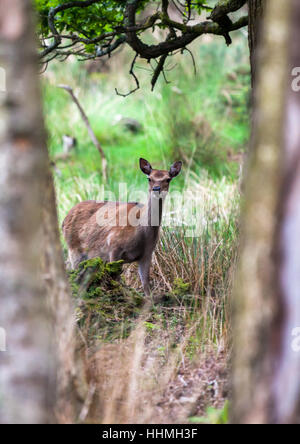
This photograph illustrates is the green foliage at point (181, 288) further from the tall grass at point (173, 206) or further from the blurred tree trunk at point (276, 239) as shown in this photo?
the blurred tree trunk at point (276, 239)

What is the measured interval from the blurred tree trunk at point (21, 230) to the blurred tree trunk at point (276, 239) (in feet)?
3.09

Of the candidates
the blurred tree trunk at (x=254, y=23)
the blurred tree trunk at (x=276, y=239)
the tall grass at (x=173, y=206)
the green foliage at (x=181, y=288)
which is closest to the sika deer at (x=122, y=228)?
the tall grass at (x=173, y=206)

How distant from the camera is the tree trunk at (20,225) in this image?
2588 millimetres

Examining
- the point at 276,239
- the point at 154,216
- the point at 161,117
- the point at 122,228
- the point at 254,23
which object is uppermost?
the point at 254,23

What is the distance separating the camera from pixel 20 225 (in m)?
2.62

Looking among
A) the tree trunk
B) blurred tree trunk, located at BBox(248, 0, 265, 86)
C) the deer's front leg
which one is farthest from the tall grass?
blurred tree trunk, located at BBox(248, 0, 265, 86)

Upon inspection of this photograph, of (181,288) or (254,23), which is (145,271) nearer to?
(181,288)

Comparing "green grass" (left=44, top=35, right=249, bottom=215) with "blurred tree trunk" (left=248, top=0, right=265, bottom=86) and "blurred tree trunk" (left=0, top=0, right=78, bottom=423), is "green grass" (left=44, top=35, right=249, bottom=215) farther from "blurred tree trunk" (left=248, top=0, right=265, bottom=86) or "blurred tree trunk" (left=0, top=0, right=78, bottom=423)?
"blurred tree trunk" (left=0, top=0, right=78, bottom=423)

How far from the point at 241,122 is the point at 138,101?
2632 mm

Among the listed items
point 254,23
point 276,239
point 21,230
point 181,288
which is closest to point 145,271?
point 181,288

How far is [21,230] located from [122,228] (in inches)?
171

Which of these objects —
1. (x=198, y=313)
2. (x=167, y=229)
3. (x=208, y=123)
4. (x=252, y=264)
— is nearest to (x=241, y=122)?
(x=208, y=123)

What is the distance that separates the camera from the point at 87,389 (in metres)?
3.25

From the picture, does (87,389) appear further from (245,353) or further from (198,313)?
(198,313)
